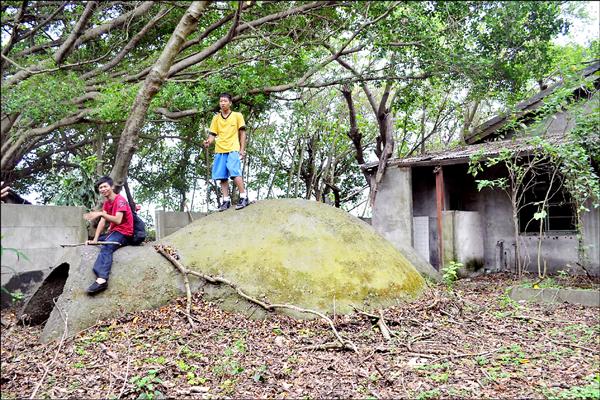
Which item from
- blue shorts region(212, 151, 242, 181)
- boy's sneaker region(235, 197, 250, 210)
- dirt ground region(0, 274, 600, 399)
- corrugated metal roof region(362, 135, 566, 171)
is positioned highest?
corrugated metal roof region(362, 135, 566, 171)

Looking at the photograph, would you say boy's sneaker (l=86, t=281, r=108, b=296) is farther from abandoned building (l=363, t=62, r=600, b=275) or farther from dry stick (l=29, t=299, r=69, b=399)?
abandoned building (l=363, t=62, r=600, b=275)

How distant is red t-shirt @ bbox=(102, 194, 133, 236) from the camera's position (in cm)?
589

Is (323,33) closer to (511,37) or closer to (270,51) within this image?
(270,51)

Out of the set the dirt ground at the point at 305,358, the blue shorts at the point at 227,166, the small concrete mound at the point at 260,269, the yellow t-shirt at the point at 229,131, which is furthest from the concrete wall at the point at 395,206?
the yellow t-shirt at the point at 229,131

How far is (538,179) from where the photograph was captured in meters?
11.8

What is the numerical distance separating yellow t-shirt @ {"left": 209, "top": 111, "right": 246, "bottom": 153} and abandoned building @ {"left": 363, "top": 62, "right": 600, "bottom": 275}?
20.1 feet

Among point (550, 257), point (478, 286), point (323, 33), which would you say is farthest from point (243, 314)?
point (550, 257)

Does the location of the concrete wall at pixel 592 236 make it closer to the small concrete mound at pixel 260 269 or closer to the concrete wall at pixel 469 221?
the concrete wall at pixel 469 221

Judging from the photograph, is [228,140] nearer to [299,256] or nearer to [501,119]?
[299,256]

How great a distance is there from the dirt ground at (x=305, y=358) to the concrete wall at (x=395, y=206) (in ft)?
21.6

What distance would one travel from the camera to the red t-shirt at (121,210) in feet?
19.3

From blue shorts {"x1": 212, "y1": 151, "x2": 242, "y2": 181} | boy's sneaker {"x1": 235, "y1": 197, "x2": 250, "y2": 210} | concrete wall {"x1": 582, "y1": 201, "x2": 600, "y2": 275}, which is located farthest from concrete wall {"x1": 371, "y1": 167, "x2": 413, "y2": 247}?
blue shorts {"x1": 212, "y1": 151, "x2": 242, "y2": 181}

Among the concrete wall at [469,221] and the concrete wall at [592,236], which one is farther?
the concrete wall at [469,221]

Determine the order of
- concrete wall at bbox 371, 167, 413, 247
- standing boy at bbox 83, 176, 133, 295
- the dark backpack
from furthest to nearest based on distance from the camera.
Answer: concrete wall at bbox 371, 167, 413, 247 → the dark backpack → standing boy at bbox 83, 176, 133, 295
